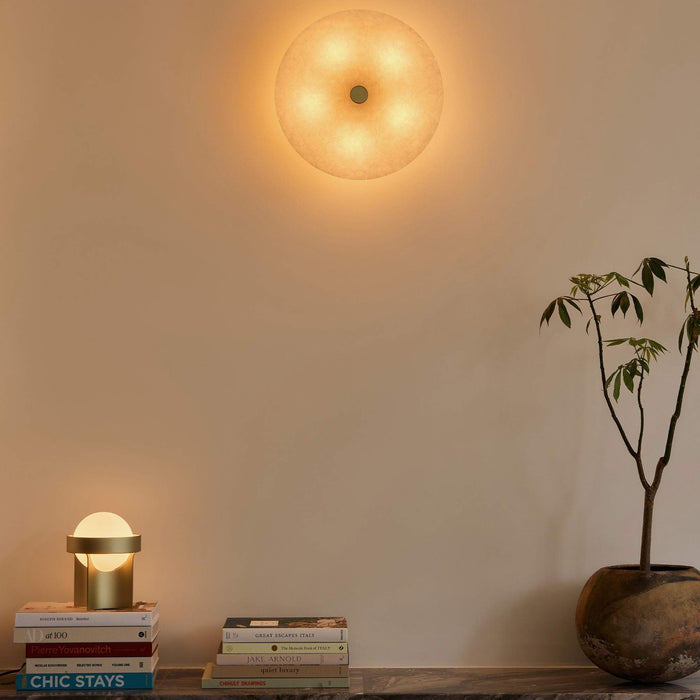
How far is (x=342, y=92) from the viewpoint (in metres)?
1.93

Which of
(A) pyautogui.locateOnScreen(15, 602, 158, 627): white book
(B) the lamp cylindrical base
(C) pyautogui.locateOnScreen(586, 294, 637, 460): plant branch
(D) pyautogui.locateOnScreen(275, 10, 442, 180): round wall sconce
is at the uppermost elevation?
(D) pyautogui.locateOnScreen(275, 10, 442, 180): round wall sconce

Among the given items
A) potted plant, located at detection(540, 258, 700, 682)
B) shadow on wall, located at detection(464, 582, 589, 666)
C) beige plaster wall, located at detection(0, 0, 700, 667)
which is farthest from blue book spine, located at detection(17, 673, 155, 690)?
potted plant, located at detection(540, 258, 700, 682)

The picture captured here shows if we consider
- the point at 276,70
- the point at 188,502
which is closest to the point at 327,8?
the point at 276,70

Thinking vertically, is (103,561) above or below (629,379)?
below

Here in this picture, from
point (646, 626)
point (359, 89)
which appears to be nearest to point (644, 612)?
point (646, 626)

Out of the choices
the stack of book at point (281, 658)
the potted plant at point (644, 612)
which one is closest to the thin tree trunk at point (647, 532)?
the potted plant at point (644, 612)

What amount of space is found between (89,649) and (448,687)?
77cm

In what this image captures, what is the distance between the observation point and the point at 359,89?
6.30ft

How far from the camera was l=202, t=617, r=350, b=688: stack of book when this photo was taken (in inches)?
67.9

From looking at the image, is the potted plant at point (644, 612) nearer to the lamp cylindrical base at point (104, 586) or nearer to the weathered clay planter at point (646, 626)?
the weathered clay planter at point (646, 626)

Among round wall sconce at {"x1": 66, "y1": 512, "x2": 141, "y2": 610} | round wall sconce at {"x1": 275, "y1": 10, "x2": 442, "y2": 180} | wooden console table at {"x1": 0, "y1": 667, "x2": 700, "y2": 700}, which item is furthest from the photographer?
round wall sconce at {"x1": 275, "y1": 10, "x2": 442, "y2": 180}

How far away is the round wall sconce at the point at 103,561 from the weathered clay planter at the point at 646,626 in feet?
3.31

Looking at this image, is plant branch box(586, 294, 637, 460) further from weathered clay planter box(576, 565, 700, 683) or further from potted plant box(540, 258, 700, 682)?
weathered clay planter box(576, 565, 700, 683)

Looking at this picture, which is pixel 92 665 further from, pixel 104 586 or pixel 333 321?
pixel 333 321
